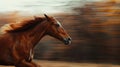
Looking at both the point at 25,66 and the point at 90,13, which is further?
the point at 90,13

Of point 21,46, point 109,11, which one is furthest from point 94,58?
point 21,46

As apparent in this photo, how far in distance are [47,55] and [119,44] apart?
1917mm

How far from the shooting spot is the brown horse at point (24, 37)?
792cm

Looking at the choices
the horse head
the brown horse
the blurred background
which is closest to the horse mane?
the brown horse

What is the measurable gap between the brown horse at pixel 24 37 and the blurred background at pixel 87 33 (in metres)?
4.81

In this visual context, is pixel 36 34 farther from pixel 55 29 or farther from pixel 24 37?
pixel 55 29

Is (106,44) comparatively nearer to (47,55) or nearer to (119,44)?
(119,44)

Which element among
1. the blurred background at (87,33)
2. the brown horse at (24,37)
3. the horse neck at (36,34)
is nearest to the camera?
the brown horse at (24,37)

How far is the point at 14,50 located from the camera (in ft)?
26.1

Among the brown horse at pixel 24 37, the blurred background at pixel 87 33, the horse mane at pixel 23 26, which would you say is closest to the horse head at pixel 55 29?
the brown horse at pixel 24 37

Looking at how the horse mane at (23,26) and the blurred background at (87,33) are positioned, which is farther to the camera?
the blurred background at (87,33)

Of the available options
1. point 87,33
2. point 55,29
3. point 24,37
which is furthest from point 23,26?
point 87,33

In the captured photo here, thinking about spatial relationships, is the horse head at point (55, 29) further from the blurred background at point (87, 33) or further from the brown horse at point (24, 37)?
the blurred background at point (87, 33)

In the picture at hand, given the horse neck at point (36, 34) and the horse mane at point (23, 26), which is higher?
the horse mane at point (23, 26)
